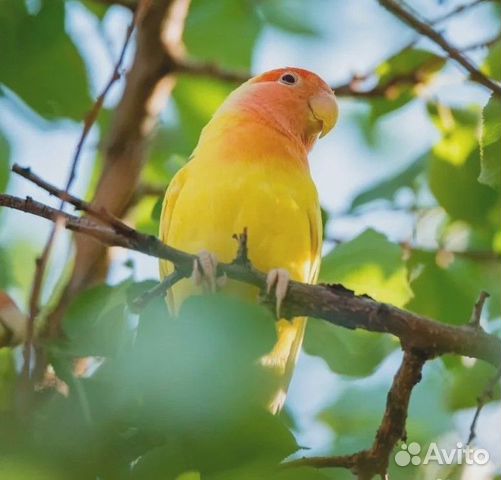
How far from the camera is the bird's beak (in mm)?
3658

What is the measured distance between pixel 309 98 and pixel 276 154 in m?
0.63

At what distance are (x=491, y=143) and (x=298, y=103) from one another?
1366 mm

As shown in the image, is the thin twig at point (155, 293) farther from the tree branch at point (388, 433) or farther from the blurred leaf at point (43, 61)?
the blurred leaf at point (43, 61)

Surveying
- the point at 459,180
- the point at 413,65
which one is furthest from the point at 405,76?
the point at 459,180

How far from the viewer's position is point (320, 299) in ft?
7.37

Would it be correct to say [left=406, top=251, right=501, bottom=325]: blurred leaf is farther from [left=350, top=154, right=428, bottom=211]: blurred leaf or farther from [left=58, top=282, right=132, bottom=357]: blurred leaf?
[left=58, top=282, right=132, bottom=357]: blurred leaf

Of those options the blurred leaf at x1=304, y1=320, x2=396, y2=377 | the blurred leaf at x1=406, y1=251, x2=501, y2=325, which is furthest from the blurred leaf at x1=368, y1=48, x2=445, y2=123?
the blurred leaf at x1=304, y1=320, x2=396, y2=377

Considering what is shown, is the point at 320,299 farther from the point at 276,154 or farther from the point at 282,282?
the point at 276,154

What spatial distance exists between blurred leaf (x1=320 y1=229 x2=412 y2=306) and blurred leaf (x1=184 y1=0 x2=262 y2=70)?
1.72 metres

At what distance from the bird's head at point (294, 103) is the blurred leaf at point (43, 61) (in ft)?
2.00

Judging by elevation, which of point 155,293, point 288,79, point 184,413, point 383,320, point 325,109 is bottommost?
point 184,413

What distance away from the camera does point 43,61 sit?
3.21 m

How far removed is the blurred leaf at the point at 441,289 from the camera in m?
3.42

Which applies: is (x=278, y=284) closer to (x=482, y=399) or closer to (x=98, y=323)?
(x=482, y=399)
